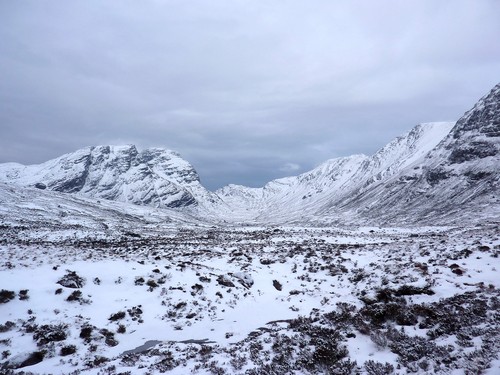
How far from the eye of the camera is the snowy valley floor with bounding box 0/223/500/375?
11.0m

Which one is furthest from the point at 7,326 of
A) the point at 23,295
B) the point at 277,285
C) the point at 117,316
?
the point at 277,285

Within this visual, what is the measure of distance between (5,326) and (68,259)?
10038 millimetres

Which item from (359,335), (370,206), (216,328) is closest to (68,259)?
(216,328)

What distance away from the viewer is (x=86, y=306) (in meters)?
17.9

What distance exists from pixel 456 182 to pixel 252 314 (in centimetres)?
15738

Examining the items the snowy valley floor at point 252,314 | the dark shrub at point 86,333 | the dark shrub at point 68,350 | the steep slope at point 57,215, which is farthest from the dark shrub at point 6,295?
the steep slope at point 57,215

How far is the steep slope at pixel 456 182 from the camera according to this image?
11994 cm

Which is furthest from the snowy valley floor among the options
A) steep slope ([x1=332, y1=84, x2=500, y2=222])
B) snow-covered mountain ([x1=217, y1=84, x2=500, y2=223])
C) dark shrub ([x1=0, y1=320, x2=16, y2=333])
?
steep slope ([x1=332, y1=84, x2=500, y2=222])

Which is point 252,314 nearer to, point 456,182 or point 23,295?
point 23,295

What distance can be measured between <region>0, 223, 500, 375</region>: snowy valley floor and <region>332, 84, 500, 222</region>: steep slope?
101 meters

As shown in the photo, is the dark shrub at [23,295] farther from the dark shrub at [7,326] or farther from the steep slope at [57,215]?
the steep slope at [57,215]

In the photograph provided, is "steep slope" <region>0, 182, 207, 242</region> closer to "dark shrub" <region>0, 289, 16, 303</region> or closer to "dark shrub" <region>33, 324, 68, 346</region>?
"dark shrub" <region>0, 289, 16, 303</region>

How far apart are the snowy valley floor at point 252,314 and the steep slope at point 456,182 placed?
101m

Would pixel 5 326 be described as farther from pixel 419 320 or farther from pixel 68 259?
pixel 419 320
